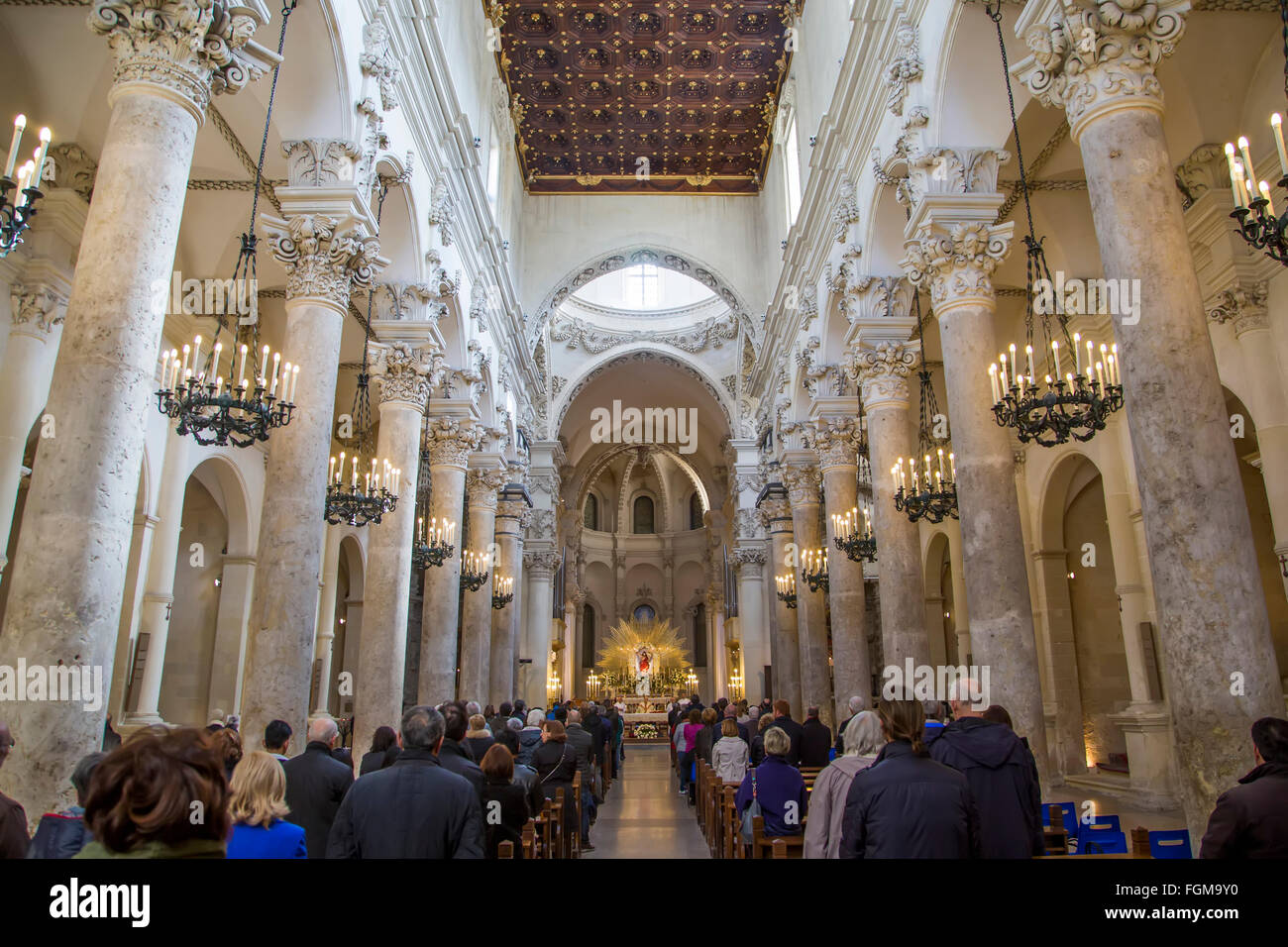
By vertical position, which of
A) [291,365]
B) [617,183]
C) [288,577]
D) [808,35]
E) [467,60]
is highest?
[617,183]

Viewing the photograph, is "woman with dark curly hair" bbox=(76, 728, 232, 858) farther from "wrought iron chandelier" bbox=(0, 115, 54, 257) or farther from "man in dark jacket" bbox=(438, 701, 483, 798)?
"wrought iron chandelier" bbox=(0, 115, 54, 257)

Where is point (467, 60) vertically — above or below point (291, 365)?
above

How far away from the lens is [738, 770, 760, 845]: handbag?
233 inches

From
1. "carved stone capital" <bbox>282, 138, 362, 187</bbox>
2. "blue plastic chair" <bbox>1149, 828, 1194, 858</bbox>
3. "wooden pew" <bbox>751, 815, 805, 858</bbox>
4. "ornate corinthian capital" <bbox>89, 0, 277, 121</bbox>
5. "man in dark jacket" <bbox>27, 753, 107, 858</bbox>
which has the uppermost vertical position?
"carved stone capital" <bbox>282, 138, 362, 187</bbox>

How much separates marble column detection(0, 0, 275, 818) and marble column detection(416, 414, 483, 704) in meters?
8.45

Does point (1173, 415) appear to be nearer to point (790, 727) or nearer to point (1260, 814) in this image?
point (1260, 814)

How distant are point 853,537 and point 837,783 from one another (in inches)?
360

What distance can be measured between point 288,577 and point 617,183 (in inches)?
689

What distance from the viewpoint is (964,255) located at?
8.18 metres

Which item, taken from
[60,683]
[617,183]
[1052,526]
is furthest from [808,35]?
[60,683]

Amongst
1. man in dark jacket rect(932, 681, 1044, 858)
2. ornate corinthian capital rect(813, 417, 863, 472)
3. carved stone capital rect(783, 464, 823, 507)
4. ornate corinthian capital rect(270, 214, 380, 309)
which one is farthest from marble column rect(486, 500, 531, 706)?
man in dark jacket rect(932, 681, 1044, 858)

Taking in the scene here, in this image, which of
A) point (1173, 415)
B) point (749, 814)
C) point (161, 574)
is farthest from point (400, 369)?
point (1173, 415)
